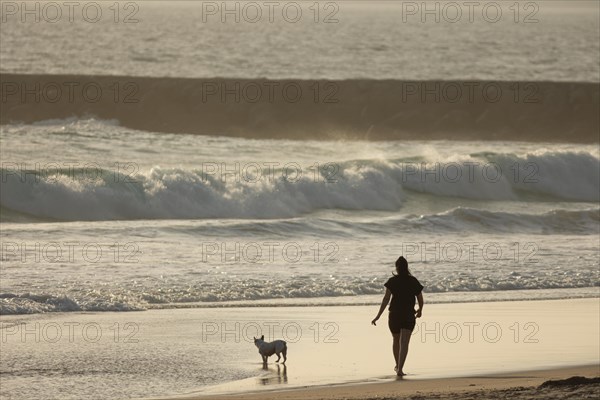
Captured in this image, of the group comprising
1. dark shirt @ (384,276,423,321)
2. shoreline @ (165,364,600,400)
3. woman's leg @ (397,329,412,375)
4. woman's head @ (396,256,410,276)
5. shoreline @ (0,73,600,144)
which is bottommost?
shoreline @ (165,364,600,400)

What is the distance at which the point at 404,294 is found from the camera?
42.9ft

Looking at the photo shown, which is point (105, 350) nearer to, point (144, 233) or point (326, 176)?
point (144, 233)

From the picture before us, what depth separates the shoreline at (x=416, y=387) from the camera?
11.7 m

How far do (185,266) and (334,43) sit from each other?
6790cm

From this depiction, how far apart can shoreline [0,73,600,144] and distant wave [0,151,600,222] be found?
1058cm

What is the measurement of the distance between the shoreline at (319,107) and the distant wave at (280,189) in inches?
417

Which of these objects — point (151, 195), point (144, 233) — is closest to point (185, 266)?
point (144, 233)

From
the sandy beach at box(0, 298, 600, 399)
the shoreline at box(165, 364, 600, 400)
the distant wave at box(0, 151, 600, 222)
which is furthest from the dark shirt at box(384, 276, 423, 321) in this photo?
the distant wave at box(0, 151, 600, 222)

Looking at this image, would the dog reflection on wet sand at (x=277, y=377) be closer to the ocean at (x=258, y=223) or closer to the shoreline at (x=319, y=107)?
the ocean at (x=258, y=223)

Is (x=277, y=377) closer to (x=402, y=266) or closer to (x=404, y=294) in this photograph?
(x=404, y=294)

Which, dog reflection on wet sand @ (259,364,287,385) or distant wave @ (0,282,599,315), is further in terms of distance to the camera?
distant wave @ (0,282,599,315)

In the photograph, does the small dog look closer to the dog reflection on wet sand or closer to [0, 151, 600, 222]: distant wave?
the dog reflection on wet sand

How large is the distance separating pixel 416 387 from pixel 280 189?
1797 centimetres

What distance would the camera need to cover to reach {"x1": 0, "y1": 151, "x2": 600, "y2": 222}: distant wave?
89.7 ft
